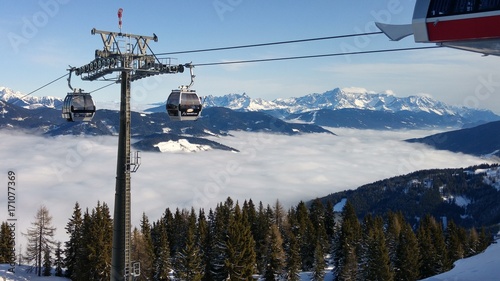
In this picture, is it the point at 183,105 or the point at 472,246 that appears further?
the point at 472,246

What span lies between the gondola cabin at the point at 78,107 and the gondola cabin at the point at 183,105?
12.8 ft

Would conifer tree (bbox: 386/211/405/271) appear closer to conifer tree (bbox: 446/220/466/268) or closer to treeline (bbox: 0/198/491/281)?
treeline (bbox: 0/198/491/281)

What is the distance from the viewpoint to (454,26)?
45.4 feet

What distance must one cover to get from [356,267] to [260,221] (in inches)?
763

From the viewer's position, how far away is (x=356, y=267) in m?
61.1

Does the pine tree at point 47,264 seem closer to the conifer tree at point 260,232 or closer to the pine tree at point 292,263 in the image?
the conifer tree at point 260,232

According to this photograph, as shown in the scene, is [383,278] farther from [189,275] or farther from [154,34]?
[154,34]

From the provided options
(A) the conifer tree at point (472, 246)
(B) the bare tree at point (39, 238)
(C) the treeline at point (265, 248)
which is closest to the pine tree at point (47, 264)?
(B) the bare tree at point (39, 238)

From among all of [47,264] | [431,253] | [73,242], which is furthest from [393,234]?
[47,264]

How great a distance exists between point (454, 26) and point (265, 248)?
50328 mm

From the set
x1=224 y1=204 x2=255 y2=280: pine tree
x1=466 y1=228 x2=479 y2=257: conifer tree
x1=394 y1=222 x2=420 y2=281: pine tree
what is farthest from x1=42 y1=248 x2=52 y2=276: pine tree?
x1=466 y1=228 x2=479 y2=257: conifer tree

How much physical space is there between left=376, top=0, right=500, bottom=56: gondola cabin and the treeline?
40595 millimetres

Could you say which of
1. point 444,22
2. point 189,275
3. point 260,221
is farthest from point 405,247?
point 444,22

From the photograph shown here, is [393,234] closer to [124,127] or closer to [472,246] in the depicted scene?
[472,246]
